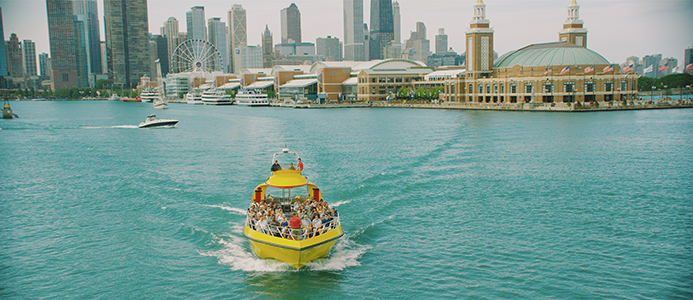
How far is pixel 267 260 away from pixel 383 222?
388 inches

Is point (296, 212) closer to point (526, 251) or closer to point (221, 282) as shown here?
point (221, 282)

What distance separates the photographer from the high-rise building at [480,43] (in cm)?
15725

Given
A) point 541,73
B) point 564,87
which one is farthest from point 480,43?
point 564,87

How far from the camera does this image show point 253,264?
2720cm

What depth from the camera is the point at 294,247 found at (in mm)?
24922

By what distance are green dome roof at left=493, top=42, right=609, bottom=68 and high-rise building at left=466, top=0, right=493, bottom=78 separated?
5.82 meters

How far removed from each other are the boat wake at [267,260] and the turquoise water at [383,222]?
112 millimetres

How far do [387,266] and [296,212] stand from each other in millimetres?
5354

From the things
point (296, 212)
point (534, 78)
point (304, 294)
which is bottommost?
point (304, 294)

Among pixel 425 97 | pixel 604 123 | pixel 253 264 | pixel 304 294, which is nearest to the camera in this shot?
pixel 304 294

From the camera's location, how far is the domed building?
136 metres

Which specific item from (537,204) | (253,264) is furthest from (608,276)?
(253,264)

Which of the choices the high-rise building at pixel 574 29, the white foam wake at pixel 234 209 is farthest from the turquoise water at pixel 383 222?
the high-rise building at pixel 574 29

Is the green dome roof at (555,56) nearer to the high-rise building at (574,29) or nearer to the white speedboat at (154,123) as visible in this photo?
the high-rise building at (574,29)
